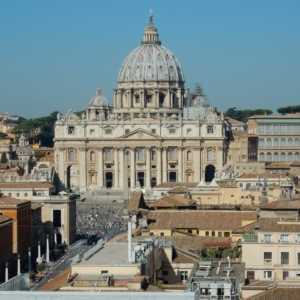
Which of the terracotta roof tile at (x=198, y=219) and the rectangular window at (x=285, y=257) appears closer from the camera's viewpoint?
the rectangular window at (x=285, y=257)

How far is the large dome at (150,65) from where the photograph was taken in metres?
173

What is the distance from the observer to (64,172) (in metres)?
148

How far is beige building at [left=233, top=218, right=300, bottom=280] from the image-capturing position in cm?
3050

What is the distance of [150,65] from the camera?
174125 mm

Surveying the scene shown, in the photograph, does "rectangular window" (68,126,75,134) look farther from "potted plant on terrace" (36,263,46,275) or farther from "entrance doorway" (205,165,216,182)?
"potted plant on terrace" (36,263,46,275)

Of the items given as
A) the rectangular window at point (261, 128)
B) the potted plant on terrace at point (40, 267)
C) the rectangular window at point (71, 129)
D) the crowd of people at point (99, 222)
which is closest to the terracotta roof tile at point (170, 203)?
the potted plant on terrace at point (40, 267)

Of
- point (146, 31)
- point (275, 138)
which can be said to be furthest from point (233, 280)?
point (146, 31)

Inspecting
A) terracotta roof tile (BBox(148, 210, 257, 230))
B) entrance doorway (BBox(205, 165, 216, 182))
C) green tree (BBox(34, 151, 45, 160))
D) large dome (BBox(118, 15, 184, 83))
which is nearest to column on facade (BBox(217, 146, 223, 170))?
entrance doorway (BBox(205, 165, 216, 182))

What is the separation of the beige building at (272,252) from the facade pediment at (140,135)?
377 feet

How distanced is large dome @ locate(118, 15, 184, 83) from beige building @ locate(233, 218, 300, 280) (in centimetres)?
14008

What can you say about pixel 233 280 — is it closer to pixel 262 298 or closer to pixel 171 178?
pixel 262 298

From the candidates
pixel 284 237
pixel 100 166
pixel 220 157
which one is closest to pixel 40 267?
pixel 284 237

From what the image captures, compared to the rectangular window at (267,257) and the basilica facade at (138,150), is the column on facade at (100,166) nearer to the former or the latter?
the basilica facade at (138,150)

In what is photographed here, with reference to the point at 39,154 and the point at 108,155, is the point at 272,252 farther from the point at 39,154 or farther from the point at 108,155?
the point at 39,154
